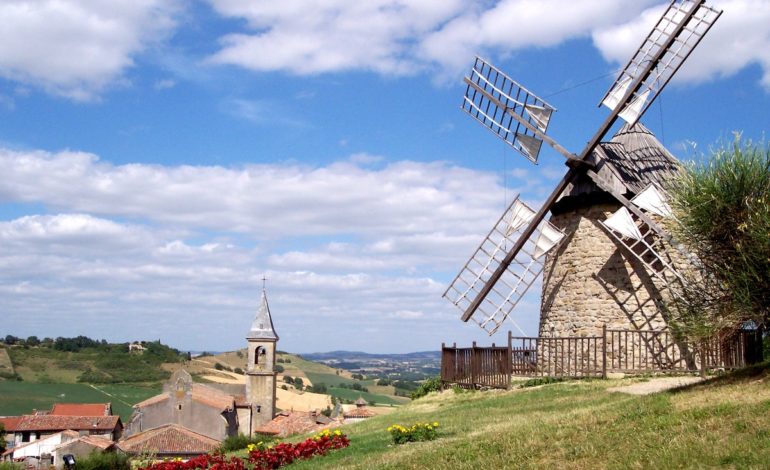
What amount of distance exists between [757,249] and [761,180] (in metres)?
1.32

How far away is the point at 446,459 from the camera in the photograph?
10.7m

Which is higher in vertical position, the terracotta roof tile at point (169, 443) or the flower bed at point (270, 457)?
the flower bed at point (270, 457)

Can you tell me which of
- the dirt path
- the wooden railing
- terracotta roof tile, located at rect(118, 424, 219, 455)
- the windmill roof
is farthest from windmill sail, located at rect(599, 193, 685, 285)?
terracotta roof tile, located at rect(118, 424, 219, 455)

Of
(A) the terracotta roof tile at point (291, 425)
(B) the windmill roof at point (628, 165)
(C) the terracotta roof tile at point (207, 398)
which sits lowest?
(A) the terracotta roof tile at point (291, 425)

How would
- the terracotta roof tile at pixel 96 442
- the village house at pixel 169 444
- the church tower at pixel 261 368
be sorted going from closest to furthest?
the terracotta roof tile at pixel 96 442 → the village house at pixel 169 444 → the church tower at pixel 261 368

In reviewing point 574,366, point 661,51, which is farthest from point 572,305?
point 661,51

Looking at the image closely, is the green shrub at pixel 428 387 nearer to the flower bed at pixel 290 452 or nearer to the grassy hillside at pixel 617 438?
the grassy hillside at pixel 617 438

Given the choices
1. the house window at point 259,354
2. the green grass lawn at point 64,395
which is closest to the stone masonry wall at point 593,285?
the house window at point 259,354

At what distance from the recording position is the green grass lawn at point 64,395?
84.9 meters

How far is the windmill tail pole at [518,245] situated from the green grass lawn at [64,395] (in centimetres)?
6479

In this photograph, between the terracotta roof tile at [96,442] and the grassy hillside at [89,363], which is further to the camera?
the grassy hillside at [89,363]

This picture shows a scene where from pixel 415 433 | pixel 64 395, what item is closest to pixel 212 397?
pixel 64 395

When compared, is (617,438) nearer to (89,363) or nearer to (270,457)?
(270,457)

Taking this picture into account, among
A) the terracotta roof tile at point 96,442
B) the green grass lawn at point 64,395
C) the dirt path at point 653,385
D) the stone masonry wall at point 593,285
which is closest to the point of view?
the dirt path at point 653,385
